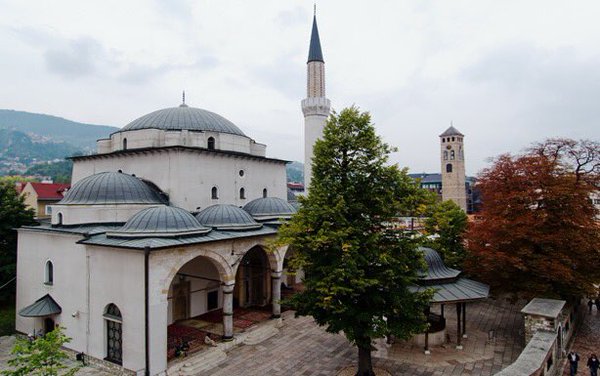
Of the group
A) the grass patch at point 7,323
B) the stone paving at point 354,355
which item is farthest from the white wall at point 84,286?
the stone paving at point 354,355

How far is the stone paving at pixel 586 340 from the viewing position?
14.2 meters

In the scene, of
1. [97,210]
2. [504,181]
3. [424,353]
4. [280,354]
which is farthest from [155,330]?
[504,181]

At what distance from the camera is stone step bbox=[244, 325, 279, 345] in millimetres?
16453

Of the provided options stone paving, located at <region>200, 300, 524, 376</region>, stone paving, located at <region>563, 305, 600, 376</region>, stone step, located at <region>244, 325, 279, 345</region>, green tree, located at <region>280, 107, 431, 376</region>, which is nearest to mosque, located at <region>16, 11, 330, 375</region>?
stone step, located at <region>244, 325, 279, 345</region>

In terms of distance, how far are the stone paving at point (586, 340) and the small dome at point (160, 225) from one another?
15.3 metres

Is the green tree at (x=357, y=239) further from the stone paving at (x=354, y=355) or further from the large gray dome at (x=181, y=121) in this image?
the large gray dome at (x=181, y=121)

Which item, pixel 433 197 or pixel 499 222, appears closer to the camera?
pixel 433 197

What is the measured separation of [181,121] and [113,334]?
1365 centimetres

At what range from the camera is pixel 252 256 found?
72.7ft

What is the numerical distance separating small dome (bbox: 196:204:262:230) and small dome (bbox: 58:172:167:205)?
3.07 metres

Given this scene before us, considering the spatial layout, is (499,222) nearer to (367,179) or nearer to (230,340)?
(367,179)

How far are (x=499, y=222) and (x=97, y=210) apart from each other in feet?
58.4

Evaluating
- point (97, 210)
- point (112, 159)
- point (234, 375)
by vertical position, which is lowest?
point (234, 375)

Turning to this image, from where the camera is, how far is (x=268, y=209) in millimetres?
21875
